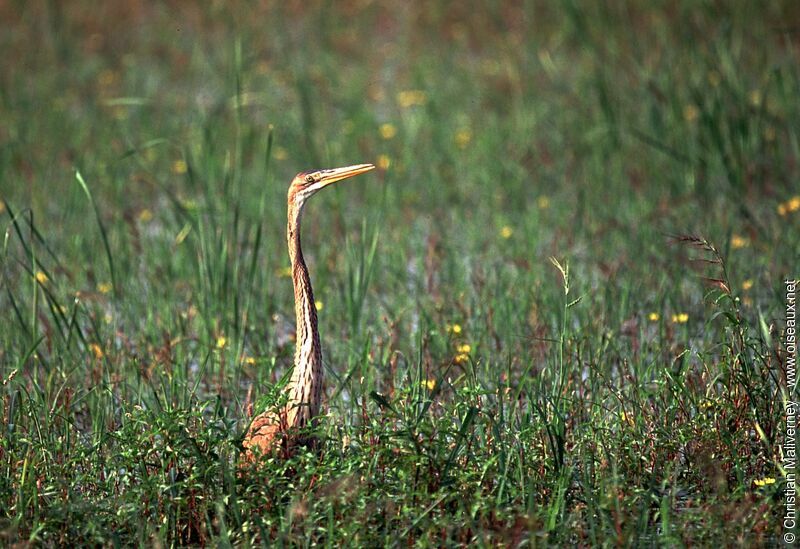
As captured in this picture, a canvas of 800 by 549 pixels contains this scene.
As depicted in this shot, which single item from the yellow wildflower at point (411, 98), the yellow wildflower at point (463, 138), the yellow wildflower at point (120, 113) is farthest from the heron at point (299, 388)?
the yellow wildflower at point (120, 113)

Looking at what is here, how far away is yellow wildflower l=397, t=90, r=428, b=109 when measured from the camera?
37.0 ft

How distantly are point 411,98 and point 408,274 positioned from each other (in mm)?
4016

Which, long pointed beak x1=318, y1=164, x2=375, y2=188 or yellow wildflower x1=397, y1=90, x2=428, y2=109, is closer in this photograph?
long pointed beak x1=318, y1=164, x2=375, y2=188

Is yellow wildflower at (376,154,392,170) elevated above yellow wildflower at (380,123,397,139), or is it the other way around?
yellow wildflower at (380,123,397,139)

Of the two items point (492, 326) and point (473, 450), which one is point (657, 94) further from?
point (473, 450)

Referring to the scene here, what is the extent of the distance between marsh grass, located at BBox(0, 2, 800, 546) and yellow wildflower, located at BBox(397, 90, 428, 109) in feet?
0.16

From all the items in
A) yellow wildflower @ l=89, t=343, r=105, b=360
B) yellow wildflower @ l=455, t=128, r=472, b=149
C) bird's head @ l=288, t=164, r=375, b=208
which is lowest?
yellow wildflower @ l=89, t=343, r=105, b=360

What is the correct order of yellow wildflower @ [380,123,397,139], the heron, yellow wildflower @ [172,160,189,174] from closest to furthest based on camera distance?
the heron < yellow wildflower @ [172,160,189,174] < yellow wildflower @ [380,123,397,139]

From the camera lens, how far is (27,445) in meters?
4.95

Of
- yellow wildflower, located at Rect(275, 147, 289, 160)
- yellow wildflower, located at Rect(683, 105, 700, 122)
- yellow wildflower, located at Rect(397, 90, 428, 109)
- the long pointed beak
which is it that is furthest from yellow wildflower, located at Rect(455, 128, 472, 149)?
the long pointed beak

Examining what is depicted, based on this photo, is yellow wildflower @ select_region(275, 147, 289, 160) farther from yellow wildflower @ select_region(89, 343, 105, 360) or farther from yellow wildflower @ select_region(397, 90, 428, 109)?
yellow wildflower @ select_region(89, 343, 105, 360)

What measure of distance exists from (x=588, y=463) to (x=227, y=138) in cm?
667

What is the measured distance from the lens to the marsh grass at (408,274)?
4582 mm

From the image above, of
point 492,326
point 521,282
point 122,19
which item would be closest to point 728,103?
point 521,282
